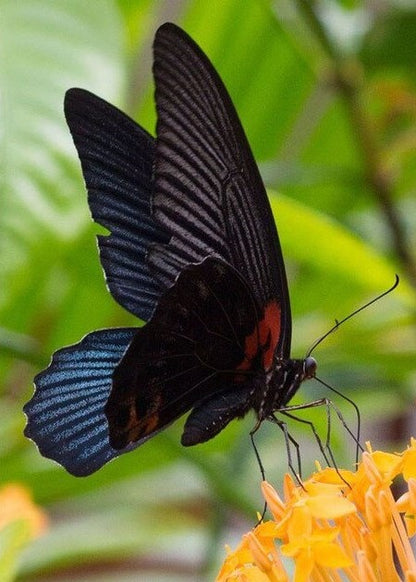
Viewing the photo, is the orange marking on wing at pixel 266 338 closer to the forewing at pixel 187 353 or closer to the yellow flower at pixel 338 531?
the forewing at pixel 187 353

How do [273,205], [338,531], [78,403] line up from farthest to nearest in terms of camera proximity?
[273,205] < [78,403] < [338,531]

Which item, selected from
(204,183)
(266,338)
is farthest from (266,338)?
(204,183)

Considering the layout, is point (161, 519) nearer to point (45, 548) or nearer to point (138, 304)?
point (45, 548)

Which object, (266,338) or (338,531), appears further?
(266,338)

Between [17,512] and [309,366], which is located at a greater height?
[309,366]

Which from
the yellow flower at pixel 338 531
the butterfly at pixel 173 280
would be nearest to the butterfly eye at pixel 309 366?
the butterfly at pixel 173 280

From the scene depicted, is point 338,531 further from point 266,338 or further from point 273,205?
point 273,205

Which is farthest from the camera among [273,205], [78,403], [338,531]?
[273,205]
